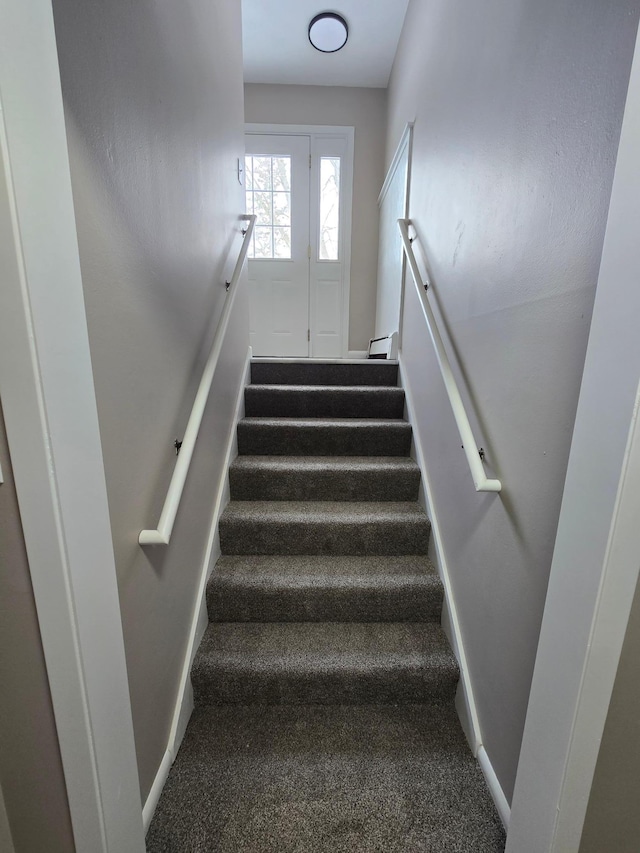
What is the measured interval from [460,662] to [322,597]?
1.74 ft

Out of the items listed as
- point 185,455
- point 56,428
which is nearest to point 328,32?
point 185,455

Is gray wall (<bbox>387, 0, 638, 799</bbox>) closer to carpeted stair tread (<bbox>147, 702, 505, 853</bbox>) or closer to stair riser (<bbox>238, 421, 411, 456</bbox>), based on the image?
carpeted stair tread (<bbox>147, 702, 505, 853</bbox>)

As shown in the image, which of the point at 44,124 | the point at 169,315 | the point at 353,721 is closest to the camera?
the point at 44,124

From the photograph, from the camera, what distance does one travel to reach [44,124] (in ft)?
1.85

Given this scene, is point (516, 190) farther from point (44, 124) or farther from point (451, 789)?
point (451, 789)

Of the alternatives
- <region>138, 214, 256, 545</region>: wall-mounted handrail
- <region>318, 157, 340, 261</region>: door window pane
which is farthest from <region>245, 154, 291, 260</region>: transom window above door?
<region>138, 214, 256, 545</region>: wall-mounted handrail

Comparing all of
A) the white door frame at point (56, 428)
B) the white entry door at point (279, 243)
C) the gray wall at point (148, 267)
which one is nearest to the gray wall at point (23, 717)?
the white door frame at point (56, 428)

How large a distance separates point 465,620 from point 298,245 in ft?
11.3

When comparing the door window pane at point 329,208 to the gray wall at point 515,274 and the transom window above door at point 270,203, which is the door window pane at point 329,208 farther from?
the gray wall at point 515,274

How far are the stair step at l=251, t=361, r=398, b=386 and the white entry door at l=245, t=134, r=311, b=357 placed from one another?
142 cm

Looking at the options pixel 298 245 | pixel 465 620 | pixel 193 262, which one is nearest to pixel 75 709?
pixel 465 620

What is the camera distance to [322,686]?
1319mm

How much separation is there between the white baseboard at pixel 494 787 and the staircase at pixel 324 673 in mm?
27

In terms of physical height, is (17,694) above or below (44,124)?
below
